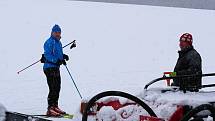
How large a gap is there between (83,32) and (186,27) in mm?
7107

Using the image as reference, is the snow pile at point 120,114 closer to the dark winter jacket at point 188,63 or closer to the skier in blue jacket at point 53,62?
the dark winter jacket at point 188,63

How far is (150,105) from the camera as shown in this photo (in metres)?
5.66

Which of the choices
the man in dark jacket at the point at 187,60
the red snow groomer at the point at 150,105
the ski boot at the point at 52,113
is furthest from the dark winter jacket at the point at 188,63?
the ski boot at the point at 52,113

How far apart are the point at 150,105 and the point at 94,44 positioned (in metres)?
18.7

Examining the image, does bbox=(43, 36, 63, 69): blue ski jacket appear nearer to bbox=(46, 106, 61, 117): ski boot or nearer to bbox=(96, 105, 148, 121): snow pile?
bbox=(46, 106, 61, 117): ski boot

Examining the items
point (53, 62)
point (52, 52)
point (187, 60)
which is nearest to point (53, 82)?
point (53, 62)

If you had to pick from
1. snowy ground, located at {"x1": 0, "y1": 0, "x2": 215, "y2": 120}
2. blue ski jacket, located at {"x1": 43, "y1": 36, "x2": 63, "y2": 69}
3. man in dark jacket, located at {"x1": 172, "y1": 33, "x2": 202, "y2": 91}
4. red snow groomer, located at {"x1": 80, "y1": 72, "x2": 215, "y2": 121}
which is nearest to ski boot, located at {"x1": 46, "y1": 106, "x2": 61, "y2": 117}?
snowy ground, located at {"x1": 0, "y1": 0, "x2": 215, "y2": 120}

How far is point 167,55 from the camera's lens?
2156 centimetres

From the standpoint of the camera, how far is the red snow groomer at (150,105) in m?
5.21

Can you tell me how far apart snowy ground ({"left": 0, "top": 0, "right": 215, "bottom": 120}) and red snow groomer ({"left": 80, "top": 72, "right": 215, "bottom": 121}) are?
1.78 feet

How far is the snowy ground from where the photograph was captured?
1252 centimetres

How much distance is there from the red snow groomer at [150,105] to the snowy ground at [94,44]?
0.54m

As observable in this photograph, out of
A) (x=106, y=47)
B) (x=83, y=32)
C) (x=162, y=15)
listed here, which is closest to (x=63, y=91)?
(x=106, y=47)

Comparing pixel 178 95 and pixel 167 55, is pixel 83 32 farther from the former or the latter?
pixel 178 95
